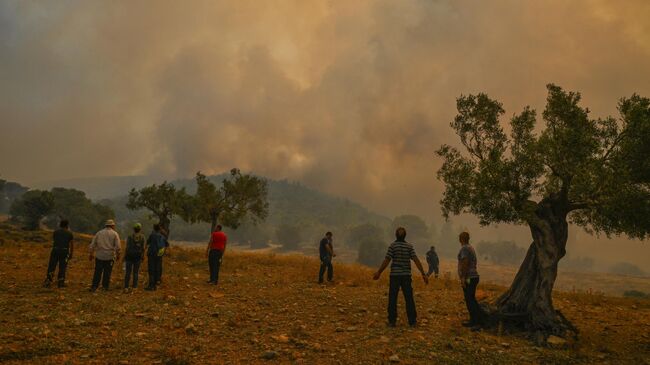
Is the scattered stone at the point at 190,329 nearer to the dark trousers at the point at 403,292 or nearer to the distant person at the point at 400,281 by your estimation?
the distant person at the point at 400,281

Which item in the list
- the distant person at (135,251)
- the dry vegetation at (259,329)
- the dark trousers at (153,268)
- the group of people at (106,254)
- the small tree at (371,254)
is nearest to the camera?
the dry vegetation at (259,329)

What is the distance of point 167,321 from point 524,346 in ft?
32.0

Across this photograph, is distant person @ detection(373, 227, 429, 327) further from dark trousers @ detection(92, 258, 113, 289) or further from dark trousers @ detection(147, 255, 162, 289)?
dark trousers @ detection(92, 258, 113, 289)

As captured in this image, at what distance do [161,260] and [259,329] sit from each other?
763 cm

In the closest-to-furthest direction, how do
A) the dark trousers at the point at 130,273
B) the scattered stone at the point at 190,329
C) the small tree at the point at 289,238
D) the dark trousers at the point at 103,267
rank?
the scattered stone at the point at 190,329, the dark trousers at the point at 103,267, the dark trousers at the point at 130,273, the small tree at the point at 289,238

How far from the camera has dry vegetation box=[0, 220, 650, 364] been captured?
8.29 meters

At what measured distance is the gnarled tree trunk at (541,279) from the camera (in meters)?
11.4

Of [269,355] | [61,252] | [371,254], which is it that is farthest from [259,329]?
[371,254]

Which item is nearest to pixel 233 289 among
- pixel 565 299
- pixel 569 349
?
pixel 569 349

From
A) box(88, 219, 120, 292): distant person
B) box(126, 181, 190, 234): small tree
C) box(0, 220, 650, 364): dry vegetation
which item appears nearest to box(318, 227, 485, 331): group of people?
box(0, 220, 650, 364): dry vegetation

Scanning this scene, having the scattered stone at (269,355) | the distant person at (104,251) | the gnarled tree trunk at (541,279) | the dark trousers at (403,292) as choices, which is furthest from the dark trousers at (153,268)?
the gnarled tree trunk at (541,279)

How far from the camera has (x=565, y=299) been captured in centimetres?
1861

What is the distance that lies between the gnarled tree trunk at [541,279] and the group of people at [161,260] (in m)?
1.39

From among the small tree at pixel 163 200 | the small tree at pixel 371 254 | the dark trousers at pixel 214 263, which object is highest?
the small tree at pixel 163 200
